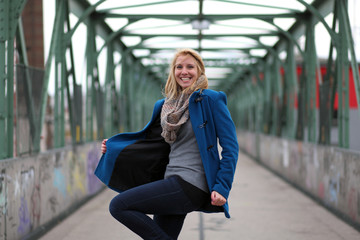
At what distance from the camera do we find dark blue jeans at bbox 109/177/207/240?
270cm

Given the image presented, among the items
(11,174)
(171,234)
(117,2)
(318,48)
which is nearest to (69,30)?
(117,2)

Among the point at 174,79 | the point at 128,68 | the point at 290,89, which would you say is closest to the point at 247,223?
the point at 174,79

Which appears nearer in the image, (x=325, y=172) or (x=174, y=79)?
(x=174, y=79)

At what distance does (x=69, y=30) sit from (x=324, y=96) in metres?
4.32

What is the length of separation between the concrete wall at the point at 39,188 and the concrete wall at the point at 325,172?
12.4 ft

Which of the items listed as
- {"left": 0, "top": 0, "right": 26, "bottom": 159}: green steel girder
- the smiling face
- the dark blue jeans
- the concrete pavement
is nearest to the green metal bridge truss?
{"left": 0, "top": 0, "right": 26, "bottom": 159}: green steel girder

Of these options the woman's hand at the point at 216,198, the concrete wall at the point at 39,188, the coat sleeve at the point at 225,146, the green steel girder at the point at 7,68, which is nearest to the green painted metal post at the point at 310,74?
the concrete wall at the point at 39,188

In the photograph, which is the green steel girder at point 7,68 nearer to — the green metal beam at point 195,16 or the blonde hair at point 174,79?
the blonde hair at point 174,79

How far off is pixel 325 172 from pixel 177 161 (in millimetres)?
6109

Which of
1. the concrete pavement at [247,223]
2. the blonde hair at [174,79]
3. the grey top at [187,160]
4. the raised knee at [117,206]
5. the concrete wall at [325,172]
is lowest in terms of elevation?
the concrete pavement at [247,223]

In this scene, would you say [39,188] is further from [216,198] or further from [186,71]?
[216,198]

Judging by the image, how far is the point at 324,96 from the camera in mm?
8961

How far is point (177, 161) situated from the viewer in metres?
2.76

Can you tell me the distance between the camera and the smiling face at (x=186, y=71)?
9.61 ft
